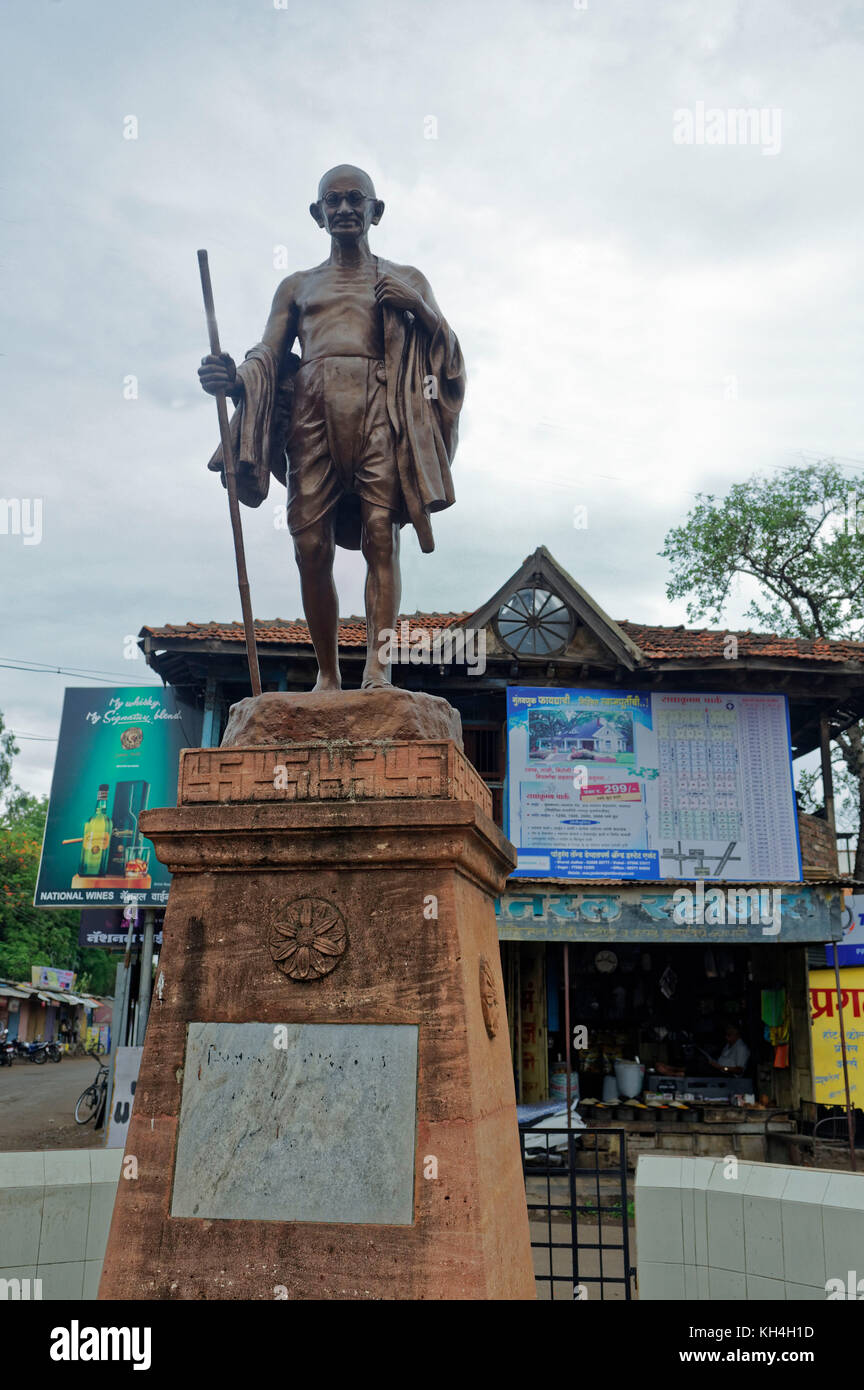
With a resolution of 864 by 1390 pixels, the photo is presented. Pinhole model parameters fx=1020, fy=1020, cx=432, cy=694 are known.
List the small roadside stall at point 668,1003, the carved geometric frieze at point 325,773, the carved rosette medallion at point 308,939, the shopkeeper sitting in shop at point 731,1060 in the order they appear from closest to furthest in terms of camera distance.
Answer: the carved rosette medallion at point 308,939
the carved geometric frieze at point 325,773
the small roadside stall at point 668,1003
the shopkeeper sitting in shop at point 731,1060

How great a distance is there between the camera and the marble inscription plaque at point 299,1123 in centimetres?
313

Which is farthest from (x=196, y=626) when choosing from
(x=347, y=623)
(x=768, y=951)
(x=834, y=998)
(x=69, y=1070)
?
(x=69, y=1070)

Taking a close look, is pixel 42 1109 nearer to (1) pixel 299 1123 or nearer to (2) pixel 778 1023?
(2) pixel 778 1023

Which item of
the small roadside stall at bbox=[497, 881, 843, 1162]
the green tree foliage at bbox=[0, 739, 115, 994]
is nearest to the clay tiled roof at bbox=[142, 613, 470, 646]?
the small roadside stall at bbox=[497, 881, 843, 1162]

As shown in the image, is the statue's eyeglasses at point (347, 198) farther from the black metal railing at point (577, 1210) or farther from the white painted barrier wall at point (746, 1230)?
the black metal railing at point (577, 1210)

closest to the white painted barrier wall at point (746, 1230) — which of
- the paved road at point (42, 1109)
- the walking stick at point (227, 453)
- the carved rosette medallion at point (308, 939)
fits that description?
the carved rosette medallion at point (308, 939)

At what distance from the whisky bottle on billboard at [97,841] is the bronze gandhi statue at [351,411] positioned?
1053 cm

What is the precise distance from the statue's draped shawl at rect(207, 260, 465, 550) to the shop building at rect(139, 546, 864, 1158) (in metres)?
8.22

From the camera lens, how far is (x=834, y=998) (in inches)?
559

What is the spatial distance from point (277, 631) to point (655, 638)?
572 centimetres

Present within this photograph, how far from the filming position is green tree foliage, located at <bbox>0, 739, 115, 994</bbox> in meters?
31.3

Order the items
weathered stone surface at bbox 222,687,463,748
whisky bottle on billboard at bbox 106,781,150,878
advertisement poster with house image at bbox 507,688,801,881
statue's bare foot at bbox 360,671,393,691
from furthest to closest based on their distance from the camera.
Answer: whisky bottle on billboard at bbox 106,781,150,878 → advertisement poster with house image at bbox 507,688,801,881 → statue's bare foot at bbox 360,671,393,691 → weathered stone surface at bbox 222,687,463,748

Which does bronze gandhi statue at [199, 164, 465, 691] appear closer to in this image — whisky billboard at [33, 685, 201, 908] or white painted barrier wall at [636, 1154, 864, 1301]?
white painted barrier wall at [636, 1154, 864, 1301]
